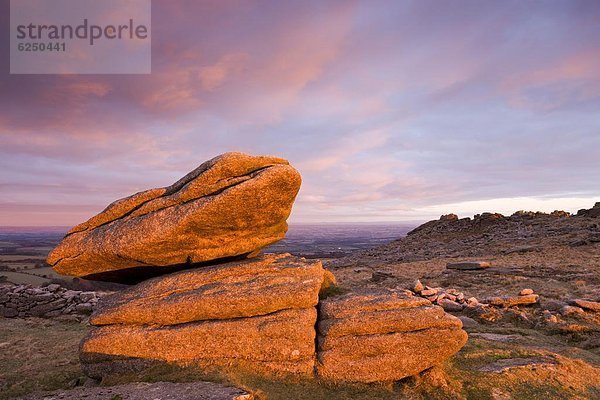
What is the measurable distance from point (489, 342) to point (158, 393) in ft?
42.2

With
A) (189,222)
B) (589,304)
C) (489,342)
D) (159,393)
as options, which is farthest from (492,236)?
(159,393)

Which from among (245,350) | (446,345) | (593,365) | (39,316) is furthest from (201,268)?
(39,316)

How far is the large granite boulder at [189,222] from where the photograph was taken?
38.8ft

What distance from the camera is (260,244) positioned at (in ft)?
45.8

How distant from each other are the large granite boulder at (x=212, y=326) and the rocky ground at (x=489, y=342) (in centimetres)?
63

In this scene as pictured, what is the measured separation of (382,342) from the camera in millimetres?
Result: 11680

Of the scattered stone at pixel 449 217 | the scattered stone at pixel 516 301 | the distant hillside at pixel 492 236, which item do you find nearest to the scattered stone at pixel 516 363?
the scattered stone at pixel 516 301

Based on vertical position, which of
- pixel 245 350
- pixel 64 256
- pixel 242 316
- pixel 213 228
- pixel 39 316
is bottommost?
pixel 39 316

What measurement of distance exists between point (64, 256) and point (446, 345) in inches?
540

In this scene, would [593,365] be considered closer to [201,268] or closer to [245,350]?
[245,350]

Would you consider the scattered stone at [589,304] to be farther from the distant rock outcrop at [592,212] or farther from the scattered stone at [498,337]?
the distant rock outcrop at [592,212]

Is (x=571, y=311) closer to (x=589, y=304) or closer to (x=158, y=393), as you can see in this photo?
(x=589, y=304)

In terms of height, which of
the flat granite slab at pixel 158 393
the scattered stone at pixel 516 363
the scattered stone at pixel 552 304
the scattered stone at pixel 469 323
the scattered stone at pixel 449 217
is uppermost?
the scattered stone at pixel 449 217

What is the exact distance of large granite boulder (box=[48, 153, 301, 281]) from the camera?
11812 millimetres
